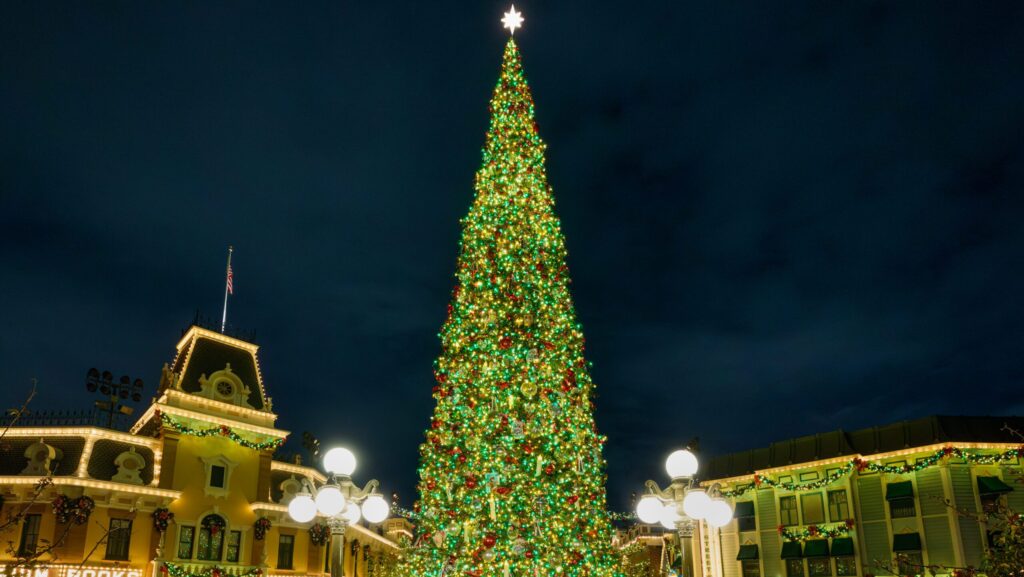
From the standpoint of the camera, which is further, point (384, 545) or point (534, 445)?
point (384, 545)

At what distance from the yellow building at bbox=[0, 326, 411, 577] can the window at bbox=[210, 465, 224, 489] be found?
0.04m

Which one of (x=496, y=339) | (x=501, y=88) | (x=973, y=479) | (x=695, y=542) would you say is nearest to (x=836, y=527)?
(x=973, y=479)

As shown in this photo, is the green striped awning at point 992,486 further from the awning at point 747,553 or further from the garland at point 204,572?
the garland at point 204,572

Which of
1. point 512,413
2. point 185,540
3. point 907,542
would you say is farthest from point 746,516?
point 185,540

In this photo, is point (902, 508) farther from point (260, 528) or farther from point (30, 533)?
point (30, 533)

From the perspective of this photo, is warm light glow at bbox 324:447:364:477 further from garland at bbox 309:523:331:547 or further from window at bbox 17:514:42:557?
garland at bbox 309:523:331:547

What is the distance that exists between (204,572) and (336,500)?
20.4 meters

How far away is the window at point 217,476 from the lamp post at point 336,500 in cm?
1988

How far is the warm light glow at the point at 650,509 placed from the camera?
34.3 ft

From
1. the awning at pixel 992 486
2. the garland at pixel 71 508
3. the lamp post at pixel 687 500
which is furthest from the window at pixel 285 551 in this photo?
the awning at pixel 992 486

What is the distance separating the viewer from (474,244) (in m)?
18.9

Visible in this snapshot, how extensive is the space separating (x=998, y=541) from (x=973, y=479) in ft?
77.8

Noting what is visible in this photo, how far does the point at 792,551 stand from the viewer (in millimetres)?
33188

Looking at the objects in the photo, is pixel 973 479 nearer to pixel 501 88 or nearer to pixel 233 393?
pixel 501 88
